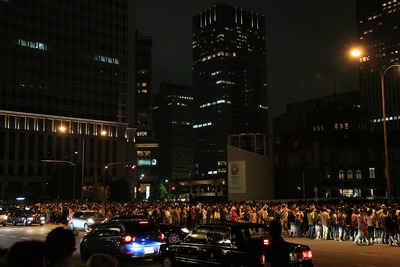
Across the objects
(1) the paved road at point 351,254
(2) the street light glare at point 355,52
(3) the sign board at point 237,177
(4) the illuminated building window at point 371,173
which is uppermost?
(2) the street light glare at point 355,52

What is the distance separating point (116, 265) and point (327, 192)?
335 feet

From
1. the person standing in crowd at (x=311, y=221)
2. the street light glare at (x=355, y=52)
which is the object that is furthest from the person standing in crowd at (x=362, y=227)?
the street light glare at (x=355, y=52)

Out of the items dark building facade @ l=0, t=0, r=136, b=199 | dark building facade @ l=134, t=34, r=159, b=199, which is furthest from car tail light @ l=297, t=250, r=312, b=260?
dark building facade @ l=134, t=34, r=159, b=199

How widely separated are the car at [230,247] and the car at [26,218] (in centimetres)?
3307

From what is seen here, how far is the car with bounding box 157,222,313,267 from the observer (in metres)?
12.8

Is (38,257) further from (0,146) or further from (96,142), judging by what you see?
(96,142)

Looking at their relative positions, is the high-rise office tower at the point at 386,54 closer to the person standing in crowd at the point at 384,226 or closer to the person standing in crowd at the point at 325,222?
the person standing in crowd at the point at 325,222

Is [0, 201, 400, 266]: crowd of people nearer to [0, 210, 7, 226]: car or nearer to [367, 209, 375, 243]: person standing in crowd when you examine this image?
[367, 209, 375, 243]: person standing in crowd

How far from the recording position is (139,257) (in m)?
17.3

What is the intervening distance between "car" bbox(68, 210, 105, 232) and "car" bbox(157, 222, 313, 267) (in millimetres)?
21574

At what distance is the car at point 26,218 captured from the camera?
4431 cm

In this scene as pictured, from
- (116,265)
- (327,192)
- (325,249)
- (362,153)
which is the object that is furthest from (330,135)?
(116,265)

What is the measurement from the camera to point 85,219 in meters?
36.2

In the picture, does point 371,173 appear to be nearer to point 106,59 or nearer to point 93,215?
point 106,59
